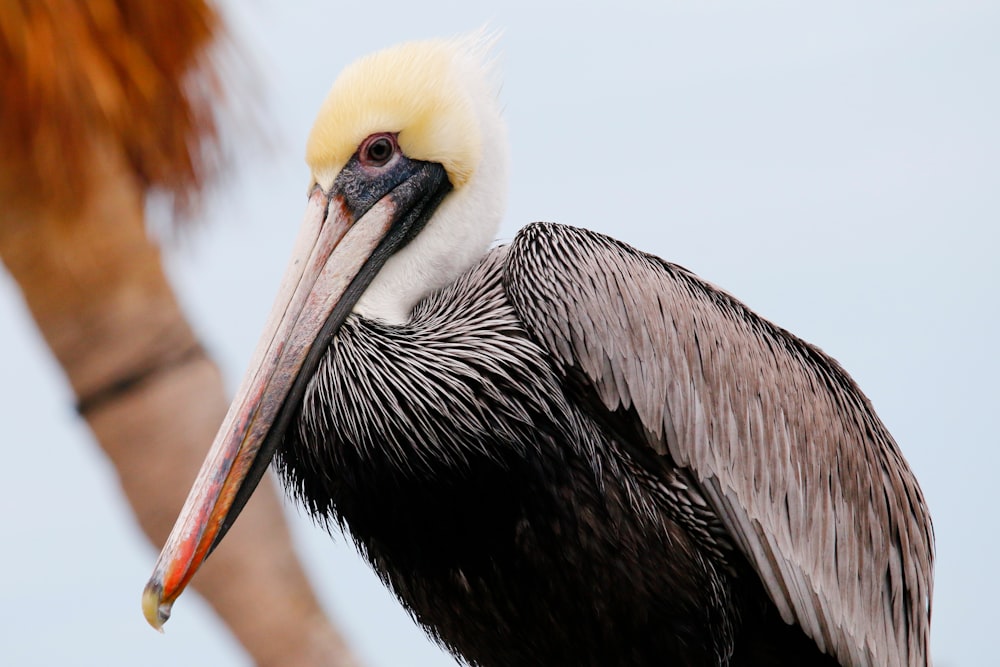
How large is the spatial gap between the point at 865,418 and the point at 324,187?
4.93 feet

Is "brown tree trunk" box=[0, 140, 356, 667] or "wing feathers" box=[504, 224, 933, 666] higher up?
"wing feathers" box=[504, 224, 933, 666]

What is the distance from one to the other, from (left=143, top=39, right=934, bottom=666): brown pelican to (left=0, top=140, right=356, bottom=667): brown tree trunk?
2.40m

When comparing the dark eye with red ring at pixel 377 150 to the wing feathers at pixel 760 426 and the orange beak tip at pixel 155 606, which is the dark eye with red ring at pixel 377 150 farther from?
the orange beak tip at pixel 155 606

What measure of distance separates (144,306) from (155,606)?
2850 millimetres

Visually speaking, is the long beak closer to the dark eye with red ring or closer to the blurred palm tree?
the dark eye with red ring

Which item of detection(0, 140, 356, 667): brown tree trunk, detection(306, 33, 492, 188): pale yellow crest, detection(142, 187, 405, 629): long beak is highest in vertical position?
detection(306, 33, 492, 188): pale yellow crest

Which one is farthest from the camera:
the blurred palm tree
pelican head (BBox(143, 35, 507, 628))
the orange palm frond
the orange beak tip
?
the blurred palm tree

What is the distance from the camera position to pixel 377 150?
2559mm

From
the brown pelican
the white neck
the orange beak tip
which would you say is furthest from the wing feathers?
the orange beak tip

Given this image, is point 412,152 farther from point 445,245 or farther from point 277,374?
point 277,374

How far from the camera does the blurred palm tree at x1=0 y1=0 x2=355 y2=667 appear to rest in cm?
479

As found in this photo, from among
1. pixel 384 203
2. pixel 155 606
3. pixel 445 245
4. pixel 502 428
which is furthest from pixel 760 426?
pixel 155 606

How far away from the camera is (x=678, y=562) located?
242 centimetres

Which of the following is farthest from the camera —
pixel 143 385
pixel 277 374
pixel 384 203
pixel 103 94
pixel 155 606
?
pixel 143 385
